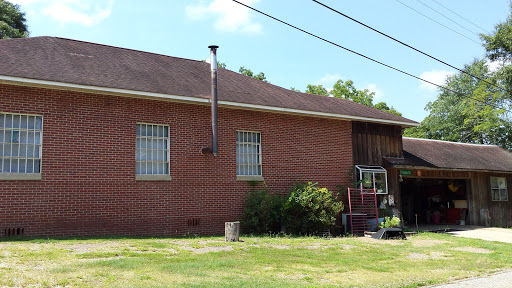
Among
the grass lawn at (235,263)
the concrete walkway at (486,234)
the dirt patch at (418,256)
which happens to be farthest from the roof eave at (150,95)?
the dirt patch at (418,256)

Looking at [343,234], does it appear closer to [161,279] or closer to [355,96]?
[161,279]

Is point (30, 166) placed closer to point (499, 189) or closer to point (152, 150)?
point (152, 150)

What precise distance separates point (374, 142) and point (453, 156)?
6714mm

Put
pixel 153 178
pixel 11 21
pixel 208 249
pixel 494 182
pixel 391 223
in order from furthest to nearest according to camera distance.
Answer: pixel 11 21 < pixel 494 182 < pixel 391 223 < pixel 153 178 < pixel 208 249

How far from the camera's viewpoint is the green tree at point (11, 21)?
102 feet

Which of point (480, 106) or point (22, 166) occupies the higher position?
point (480, 106)

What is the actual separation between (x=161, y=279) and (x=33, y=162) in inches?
292

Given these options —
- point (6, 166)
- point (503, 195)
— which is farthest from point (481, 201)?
point (6, 166)

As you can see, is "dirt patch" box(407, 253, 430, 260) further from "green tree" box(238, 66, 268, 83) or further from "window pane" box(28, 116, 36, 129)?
"green tree" box(238, 66, 268, 83)

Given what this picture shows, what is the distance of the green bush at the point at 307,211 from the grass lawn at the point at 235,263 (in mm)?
2126

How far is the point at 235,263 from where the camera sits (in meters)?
9.51

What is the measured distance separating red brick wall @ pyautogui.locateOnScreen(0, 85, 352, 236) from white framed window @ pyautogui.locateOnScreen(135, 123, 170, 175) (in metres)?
0.23

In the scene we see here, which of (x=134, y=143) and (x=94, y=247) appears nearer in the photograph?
(x=94, y=247)

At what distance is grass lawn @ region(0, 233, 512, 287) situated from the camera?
7.66 meters
